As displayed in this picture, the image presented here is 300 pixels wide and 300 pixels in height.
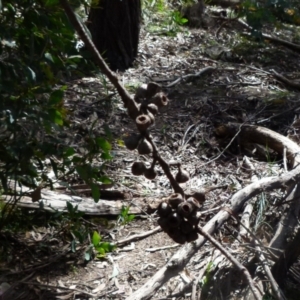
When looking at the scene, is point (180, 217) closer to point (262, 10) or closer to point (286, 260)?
point (286, 260)

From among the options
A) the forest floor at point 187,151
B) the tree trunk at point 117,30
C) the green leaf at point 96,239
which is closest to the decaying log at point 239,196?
the forest floor at point 187,151

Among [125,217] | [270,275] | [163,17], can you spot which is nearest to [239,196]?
[270,275]

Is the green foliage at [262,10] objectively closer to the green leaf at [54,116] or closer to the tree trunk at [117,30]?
the tree trunk at [117,30]

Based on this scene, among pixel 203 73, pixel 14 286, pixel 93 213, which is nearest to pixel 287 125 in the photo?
pixel 203 73

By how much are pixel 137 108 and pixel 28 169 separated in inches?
66.4

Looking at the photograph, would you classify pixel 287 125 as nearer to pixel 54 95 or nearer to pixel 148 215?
pixel 148 215

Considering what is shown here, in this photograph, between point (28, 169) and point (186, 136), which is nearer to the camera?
point (28, 169)

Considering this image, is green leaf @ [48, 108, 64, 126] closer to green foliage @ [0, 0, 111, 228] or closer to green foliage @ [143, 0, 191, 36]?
green foliage @ [0, 0, 111, 228]

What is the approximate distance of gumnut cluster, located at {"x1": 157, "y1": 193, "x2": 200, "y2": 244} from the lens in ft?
6.43

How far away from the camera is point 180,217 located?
1.98 metres

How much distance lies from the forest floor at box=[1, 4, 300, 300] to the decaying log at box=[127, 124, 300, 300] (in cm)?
12

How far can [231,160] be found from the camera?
16.6ft

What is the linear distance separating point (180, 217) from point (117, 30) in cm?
507

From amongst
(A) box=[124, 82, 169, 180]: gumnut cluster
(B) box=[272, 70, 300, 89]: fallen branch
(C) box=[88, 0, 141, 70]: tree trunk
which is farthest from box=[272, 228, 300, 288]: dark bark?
(C) box=[88, 0, 141, 70]: tree trunk
